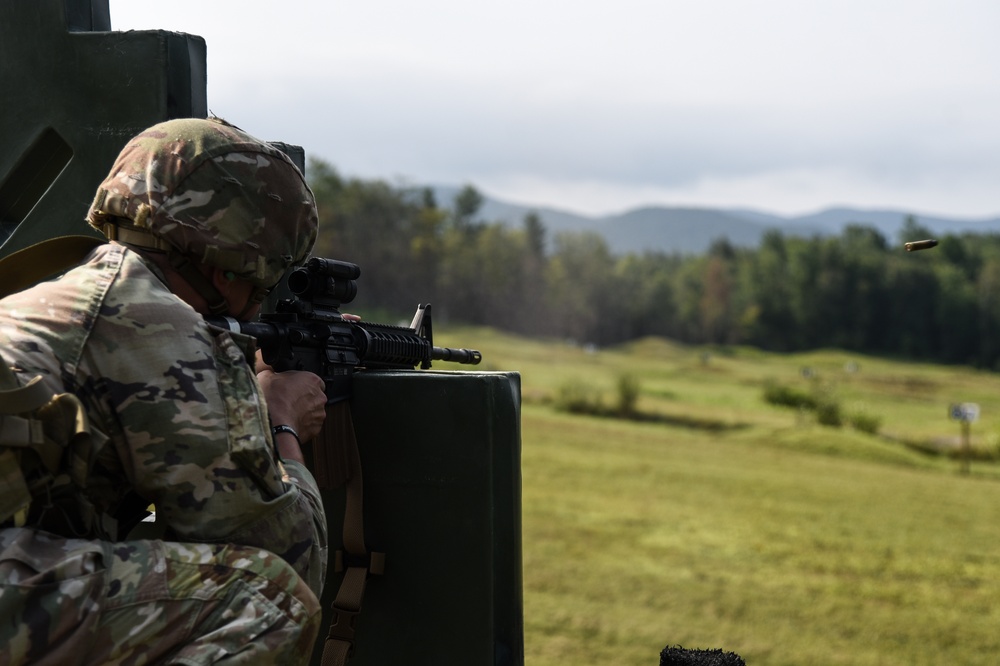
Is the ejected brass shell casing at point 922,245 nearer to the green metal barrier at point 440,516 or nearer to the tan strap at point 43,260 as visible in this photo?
the green metal barrier at point 440,516

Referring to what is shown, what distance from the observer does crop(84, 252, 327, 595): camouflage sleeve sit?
1844 mm

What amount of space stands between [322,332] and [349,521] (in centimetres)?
48

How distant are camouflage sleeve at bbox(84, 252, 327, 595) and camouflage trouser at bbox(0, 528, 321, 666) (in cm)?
6

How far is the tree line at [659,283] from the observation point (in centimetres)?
3384

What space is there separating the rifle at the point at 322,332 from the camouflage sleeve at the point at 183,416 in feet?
1.28

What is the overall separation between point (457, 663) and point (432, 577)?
Answer: 0.22 m

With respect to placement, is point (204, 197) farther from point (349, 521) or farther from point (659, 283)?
point (659, 283)

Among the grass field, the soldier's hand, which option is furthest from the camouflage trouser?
the grass field

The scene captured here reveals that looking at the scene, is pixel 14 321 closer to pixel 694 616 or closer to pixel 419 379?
pixel 419 379

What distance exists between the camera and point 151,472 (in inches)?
73.2


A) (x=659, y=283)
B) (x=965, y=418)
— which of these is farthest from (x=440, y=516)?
(x=659, y=283)

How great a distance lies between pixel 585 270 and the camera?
4369 cm

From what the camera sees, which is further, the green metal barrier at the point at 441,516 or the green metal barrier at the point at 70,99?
the green metal barrier at the point at 70,99

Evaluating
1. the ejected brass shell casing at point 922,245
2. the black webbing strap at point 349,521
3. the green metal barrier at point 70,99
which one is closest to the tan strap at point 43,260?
the black webbing strap at point 349,521
